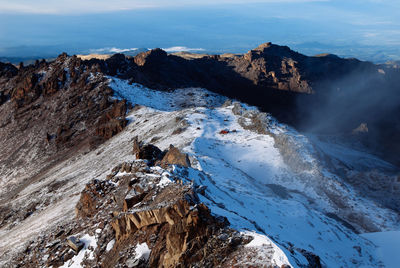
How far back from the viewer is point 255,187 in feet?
108

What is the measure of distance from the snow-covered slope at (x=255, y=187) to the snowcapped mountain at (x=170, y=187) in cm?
16

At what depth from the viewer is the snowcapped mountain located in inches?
608

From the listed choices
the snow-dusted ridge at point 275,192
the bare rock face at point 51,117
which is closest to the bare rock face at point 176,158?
the snow-dusted ridge at point 275,192

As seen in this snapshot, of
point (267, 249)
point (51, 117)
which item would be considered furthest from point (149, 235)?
point (51, 117)

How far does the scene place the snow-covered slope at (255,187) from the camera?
2197cm

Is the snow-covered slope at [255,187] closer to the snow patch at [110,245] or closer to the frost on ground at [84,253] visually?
the snow patch at [110,245]

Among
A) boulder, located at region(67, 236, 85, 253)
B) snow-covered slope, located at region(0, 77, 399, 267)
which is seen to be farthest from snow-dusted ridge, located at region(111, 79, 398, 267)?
boulder, located at region(67, 236, 85, 253)

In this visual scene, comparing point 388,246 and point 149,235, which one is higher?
point 149,235

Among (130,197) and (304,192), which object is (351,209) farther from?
(130,197)

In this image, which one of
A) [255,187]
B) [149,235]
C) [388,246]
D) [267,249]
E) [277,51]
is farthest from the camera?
[277,51]

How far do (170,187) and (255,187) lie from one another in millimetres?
16405

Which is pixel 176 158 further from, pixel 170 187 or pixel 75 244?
pixel 75 244

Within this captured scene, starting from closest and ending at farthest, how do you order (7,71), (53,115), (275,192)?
1. (275,192)
2. (53,115)
3. (7,71)

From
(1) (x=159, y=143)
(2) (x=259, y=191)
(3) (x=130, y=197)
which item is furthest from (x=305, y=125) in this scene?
(3) (x=130, y=197)
